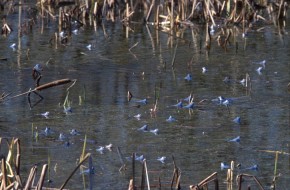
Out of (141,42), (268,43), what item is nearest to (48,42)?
(141,42)

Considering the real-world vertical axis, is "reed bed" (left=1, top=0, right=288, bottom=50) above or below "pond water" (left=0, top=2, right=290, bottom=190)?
below

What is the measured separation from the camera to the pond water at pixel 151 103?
4371 mm

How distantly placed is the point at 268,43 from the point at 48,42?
1989mm

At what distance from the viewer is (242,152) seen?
461 cm

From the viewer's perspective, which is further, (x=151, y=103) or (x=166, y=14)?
(x=166, y=14)

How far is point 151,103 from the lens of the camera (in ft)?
18.7

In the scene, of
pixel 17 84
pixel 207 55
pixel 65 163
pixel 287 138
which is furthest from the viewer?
pixel 207 55

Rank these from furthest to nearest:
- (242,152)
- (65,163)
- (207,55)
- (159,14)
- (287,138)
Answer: (159,14) → (207,55) → (287,138) → (242,152) → (65,163)

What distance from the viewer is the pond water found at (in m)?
4.37

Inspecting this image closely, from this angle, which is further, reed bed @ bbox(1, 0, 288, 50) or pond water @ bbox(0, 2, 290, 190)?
reed bed @ bbox(1, 0, 288, 50)

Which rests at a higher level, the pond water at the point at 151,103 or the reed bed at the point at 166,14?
the pond water at the point at 151,103

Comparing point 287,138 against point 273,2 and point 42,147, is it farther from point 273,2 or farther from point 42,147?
point 273,2

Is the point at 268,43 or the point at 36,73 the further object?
the point at 268,43

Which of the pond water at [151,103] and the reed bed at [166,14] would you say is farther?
the reed bed at [166,14]
